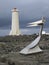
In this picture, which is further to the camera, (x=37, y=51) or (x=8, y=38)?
(x=8, y=38)

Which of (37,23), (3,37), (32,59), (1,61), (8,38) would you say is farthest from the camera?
(3,37)

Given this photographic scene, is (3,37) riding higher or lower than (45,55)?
lower

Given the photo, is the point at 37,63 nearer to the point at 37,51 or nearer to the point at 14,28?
the point at 37,51

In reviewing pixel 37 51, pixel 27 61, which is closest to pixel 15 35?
pixel 37 51

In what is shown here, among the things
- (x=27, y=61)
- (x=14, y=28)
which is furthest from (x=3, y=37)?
(x=27, y=61)

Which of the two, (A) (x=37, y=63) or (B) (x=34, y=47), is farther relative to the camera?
(B) (x=34, y=47)

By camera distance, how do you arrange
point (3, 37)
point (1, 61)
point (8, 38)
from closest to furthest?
point (1, 61)
point (8, 38)
point (3, 37)

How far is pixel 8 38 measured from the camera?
125 ft

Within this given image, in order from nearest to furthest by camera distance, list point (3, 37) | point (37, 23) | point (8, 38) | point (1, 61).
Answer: point (1, 61) < point (37, 23) < point (8, 38) < point (3, 37)

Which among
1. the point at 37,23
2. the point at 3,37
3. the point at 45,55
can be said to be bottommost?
the point at 3,37

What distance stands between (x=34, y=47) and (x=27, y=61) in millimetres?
2791

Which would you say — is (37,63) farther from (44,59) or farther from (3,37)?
(3,37)

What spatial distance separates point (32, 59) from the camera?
672 inches

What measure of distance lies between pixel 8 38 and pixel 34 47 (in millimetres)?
19309
